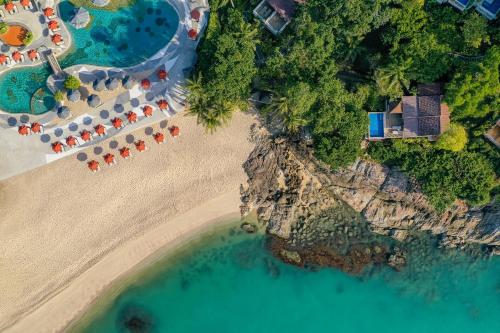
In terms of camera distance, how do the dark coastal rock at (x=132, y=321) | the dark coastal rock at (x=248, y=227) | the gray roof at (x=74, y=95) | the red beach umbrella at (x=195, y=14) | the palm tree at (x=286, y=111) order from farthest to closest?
the dark coastal rock at (x=248, y=227), the dark coastal rock at (x=132, y=321), the red beach umbrella at (x=195, y=14), the gray roof at (x=74, y=95), the palm tree at (x=286, y=111)


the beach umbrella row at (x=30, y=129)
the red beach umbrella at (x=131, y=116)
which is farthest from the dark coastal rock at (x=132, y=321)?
the beach umbrella row at (x=30, y=129)

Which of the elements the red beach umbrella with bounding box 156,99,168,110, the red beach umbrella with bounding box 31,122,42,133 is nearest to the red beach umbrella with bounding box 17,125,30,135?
the red beach umbrella with bounding box 31,122,42,133

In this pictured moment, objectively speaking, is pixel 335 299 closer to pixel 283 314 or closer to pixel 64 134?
pixel 283 314

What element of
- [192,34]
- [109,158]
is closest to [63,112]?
[109,158]

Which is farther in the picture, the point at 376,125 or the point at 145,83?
the point at 145,83

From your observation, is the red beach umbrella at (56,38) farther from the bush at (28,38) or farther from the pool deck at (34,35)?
the bush at (28,38)

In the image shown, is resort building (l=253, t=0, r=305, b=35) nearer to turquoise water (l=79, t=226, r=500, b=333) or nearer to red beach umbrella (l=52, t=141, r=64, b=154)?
turquoise water (l=79, t=226, r=500, b=333)

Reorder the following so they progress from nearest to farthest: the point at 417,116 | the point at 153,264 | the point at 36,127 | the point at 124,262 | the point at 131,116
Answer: the point at 417,116 < the point at 36,127 < the point at 131,116 < the point at 124,262 < the point at 153,264

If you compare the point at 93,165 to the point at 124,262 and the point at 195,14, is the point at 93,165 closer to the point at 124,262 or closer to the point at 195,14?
the point at 124,262
